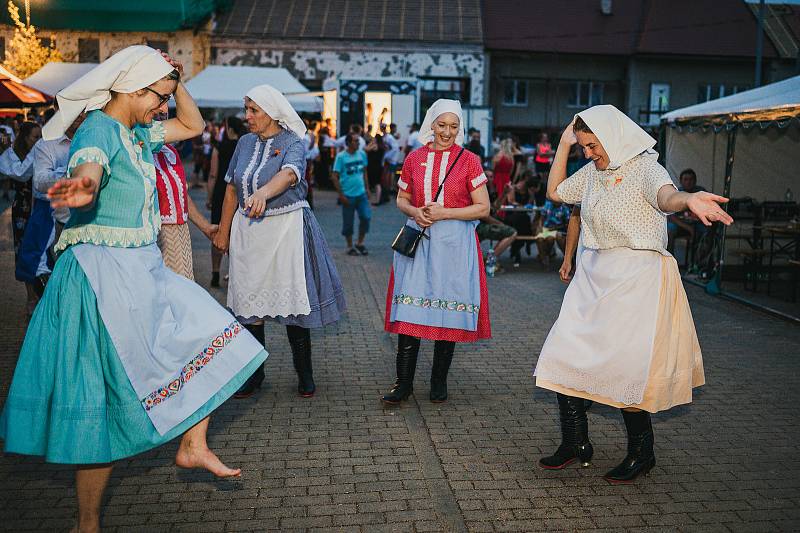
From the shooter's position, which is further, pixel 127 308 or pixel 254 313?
pixel 254 313

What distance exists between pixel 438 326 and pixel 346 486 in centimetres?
154

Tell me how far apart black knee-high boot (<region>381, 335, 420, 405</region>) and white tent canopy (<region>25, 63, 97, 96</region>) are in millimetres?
16323

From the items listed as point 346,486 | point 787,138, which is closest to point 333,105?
A: point 787,138

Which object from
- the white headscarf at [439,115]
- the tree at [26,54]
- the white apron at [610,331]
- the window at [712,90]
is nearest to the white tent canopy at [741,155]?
the white headscarf at [439,115]

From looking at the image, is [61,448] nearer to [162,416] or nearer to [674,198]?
[162,416]

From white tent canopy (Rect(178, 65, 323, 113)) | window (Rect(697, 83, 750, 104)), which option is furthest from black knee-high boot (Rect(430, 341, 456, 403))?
window (Rect(697, 83, 750, 104))

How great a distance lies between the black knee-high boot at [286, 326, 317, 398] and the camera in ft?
19.4

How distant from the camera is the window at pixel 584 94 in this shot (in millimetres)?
39344

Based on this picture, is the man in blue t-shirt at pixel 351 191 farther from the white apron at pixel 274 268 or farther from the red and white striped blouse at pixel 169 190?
the white apron at pixel 274 268

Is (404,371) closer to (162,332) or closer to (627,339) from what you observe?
(627,339)

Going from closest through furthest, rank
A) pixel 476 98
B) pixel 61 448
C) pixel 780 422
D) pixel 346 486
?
1. pixel 61 448
2. pixel 346 486
3. pixel 780 422
4. pixel 476 98

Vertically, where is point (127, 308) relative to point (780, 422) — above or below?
above

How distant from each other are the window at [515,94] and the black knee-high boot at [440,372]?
3473 centimetres

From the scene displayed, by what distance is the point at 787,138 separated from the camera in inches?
484
